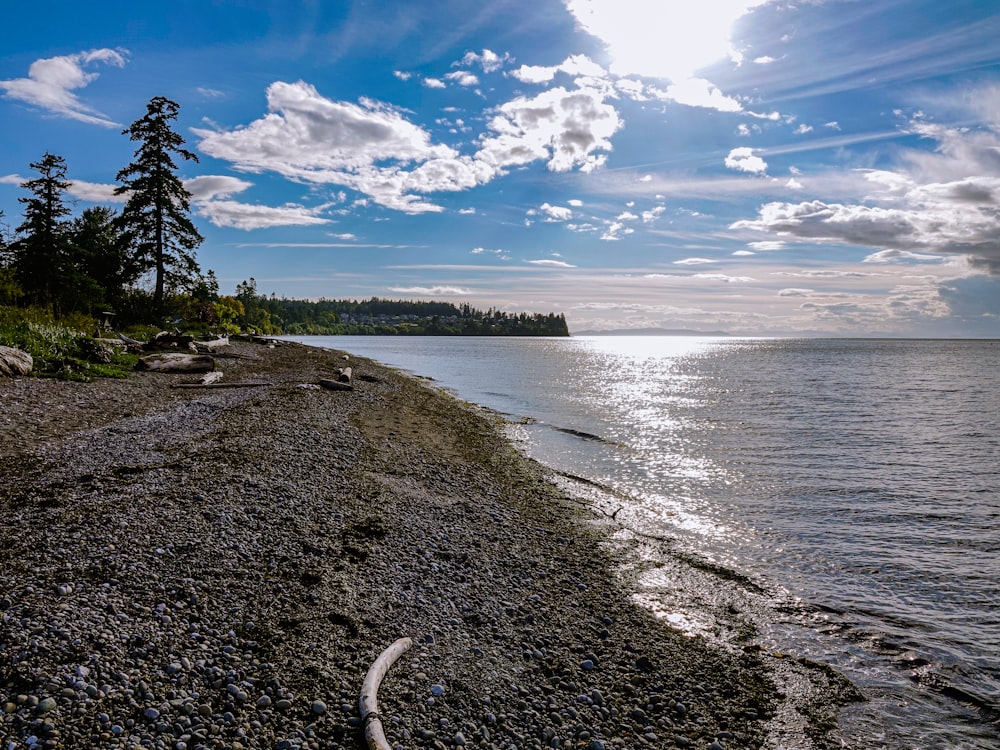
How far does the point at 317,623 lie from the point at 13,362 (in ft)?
58.7

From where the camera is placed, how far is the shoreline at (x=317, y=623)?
4.82 metres

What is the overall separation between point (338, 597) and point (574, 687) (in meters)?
3.16

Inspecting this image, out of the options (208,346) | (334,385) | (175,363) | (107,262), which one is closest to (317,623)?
(334,385)

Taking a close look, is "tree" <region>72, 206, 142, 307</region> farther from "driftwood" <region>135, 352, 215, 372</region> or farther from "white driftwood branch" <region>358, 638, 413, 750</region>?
"white driftwood branch" <region>358, 638, 413, 750</region>

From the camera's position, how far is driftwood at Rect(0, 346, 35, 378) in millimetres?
17234

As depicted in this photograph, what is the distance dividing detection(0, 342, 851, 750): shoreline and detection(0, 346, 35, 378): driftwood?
7011 mm

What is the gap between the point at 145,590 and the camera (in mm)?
6246

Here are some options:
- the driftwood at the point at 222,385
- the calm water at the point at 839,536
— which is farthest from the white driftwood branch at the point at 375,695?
the driftwood at the point at 222,385

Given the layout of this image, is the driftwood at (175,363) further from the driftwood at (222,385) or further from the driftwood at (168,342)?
the driftwood at (168,342)

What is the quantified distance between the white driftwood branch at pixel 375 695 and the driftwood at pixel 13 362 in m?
18.6

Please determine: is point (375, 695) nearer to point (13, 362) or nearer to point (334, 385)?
point (13, 362)

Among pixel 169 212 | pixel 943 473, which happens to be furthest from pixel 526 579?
pixel 169 212

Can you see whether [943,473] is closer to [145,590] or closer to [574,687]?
[574,687]

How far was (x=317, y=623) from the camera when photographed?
6.37 meters
